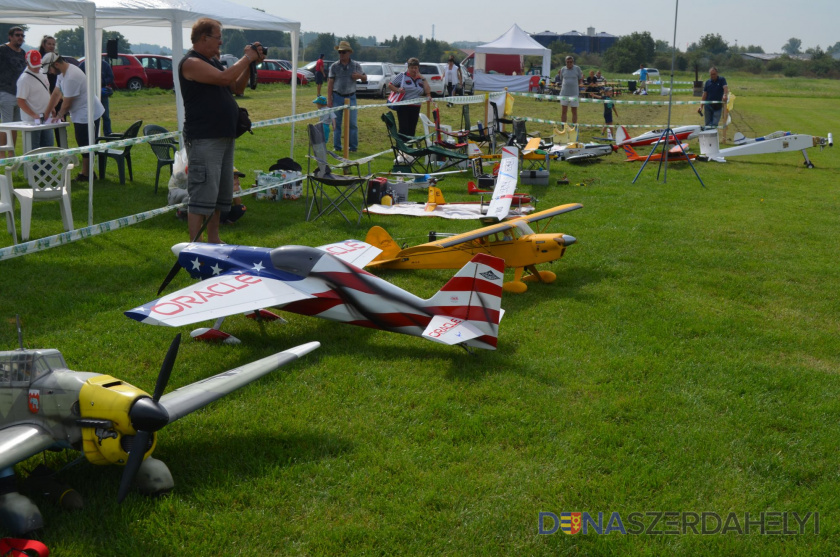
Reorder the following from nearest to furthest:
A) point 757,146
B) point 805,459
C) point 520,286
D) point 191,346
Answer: point 805,459 < point 191,346 < point 520,286 < point 757,146

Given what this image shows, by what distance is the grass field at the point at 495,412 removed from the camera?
3.54 m

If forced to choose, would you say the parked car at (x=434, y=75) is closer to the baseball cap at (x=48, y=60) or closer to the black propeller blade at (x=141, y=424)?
the baseball cap at (x=48, y=60)

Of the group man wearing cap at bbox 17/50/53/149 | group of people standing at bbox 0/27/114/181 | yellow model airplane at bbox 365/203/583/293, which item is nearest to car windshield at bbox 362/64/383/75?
group of people standing at bbox 0/27/114/181

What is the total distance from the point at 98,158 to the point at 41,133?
39.8 inches

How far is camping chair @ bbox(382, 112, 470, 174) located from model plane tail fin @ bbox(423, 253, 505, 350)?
826 cm

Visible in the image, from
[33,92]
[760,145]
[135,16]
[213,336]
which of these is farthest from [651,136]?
[213,336]

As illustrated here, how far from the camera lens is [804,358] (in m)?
5.79

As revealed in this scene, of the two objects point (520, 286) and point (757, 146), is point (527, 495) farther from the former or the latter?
point (757, 146)

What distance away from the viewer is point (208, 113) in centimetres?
677

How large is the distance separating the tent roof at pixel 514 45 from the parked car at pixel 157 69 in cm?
1565

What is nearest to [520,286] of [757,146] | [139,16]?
[139,16]

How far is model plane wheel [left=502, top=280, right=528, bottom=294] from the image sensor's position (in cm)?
713

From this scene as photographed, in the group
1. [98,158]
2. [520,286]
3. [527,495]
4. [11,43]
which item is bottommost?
[527,495]

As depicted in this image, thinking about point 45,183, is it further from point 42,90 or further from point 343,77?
point 343,77
